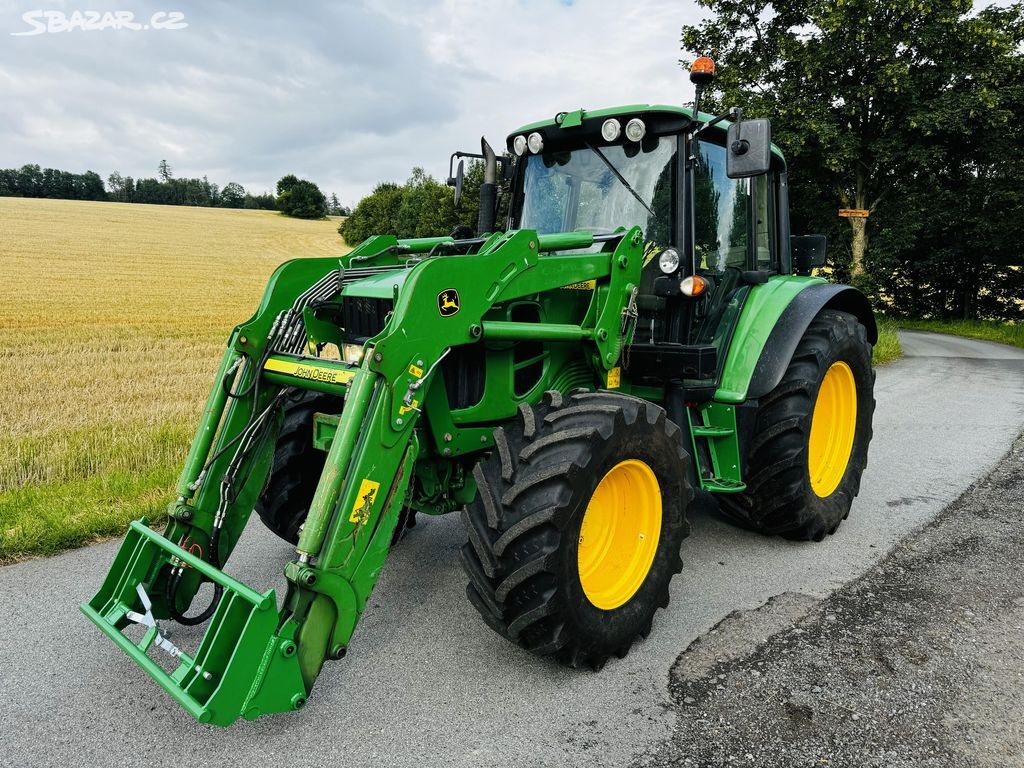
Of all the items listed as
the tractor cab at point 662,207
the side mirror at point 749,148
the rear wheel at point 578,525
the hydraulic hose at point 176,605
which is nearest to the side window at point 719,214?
the tractor cab at point 662,207

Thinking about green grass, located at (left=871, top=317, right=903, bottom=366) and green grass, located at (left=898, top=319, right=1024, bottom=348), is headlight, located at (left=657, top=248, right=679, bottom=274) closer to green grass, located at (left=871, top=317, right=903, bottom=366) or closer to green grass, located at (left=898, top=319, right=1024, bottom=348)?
green grass, located at (left=871, top=317, right=903, bottom=366)

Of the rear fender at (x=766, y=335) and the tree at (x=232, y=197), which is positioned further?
the tree at (x=232, y=197)

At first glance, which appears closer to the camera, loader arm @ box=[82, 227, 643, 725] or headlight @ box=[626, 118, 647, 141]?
loader arm @ box=[82, 227, 643, 725]

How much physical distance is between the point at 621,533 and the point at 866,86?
643 inches

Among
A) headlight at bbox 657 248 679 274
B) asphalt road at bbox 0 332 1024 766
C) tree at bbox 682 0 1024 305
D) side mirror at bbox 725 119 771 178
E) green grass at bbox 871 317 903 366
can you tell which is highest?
tree at bbox 682 0 1024 305

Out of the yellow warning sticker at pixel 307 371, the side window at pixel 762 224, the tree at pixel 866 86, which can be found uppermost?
the tree at pixel 866 86

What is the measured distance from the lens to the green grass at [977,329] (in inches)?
722

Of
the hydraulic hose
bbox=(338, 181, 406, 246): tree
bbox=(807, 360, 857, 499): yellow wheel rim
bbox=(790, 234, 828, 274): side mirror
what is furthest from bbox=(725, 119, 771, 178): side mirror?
bbox=(338, 181, 406, 246): tree

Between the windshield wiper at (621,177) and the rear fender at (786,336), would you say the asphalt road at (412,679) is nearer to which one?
the rear fender at (786,336)

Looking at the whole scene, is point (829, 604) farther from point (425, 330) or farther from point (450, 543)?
point (425, 330)

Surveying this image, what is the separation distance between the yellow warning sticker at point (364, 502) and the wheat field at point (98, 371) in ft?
7.93

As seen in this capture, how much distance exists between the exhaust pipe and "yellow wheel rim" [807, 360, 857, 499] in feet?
7.82

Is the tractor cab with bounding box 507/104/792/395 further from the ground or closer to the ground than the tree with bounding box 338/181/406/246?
closer to the ground

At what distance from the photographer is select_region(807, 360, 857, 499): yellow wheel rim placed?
4637 millimetres
